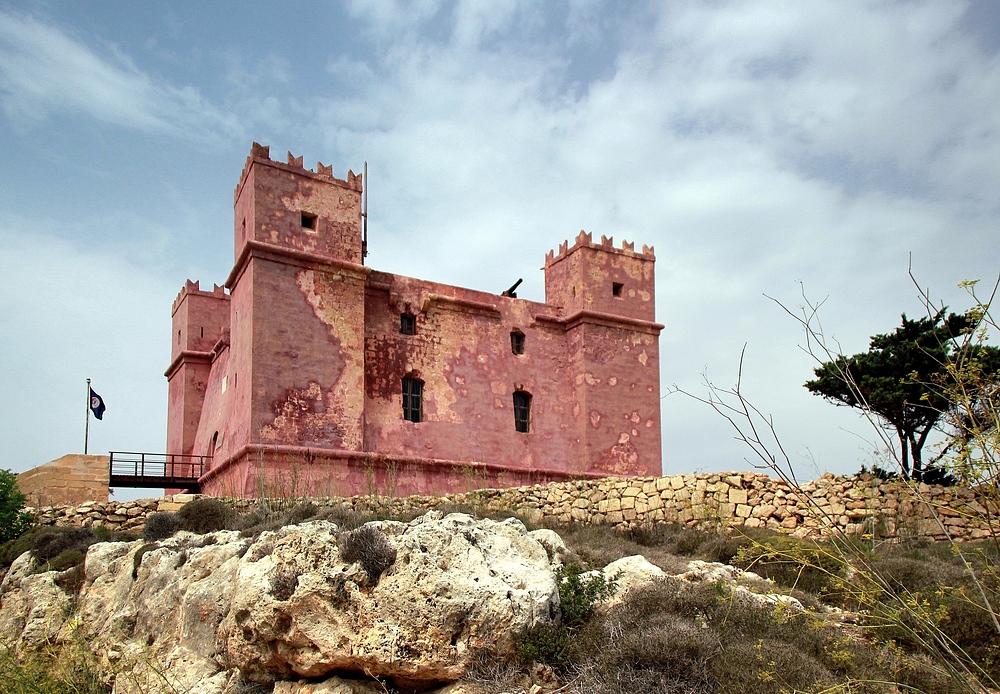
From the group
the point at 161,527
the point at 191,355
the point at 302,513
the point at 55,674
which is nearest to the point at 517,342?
the point at 191,355

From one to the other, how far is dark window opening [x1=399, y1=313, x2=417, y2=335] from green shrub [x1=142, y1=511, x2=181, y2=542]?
357 inches

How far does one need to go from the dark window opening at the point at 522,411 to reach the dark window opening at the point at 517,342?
43.1 inches

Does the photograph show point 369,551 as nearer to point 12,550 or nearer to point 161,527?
point 161,527

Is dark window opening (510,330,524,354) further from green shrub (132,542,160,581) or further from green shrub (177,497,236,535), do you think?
green shrub (132,542,160,581)

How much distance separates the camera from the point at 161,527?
12383mm

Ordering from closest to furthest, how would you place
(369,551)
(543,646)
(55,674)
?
(543,646) → (369,551) → (55,674)

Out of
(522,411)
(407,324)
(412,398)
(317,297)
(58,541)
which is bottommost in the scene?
(58,541)

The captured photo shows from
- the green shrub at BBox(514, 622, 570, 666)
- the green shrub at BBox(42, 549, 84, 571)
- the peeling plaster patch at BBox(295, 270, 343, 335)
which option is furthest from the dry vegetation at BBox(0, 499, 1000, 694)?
the peeling plaster patch at BBox(295, 270, 343, 335)

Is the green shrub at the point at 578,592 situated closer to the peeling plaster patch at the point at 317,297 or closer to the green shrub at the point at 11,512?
the green shrub at the point at 11,512

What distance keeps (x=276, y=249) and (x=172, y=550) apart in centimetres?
983

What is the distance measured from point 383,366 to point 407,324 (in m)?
1.37

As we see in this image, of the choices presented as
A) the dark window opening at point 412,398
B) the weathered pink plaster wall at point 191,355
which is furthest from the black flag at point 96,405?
the dark window opening at point 412,398

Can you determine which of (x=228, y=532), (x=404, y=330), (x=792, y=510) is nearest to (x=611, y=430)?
(x=404, y=330)

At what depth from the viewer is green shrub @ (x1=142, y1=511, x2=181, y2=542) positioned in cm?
1218
